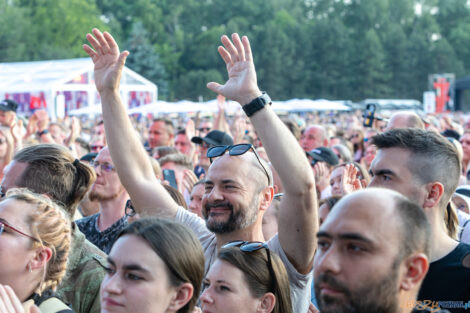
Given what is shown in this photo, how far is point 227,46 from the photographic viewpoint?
327cm

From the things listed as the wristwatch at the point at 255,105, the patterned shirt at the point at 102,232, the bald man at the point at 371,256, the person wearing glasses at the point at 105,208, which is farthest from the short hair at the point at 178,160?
the bald man at the point at 371,256

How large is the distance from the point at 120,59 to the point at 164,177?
1996 mm

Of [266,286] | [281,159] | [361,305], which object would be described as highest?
[281,159]

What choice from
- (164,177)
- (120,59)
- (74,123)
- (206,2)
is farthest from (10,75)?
(206,2)

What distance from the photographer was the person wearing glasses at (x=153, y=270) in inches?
94.3

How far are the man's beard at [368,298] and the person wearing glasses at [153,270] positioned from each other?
0.74 meters

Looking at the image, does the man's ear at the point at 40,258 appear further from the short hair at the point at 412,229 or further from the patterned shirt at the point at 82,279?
the short hair at the point at 412,229

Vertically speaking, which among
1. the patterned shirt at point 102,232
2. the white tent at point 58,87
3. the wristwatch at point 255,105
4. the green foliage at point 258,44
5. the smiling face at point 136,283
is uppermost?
the green foliage at point 258,44

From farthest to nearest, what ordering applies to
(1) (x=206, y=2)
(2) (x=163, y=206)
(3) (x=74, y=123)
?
(1) (x=206, y=2), (3) (x=74, y=123), (2) (x=163, y=206)

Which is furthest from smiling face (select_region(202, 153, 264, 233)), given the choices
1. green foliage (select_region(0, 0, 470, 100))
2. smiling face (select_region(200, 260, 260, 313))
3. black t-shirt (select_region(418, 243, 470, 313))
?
green foliage (select_region(0, 0, 470, 100))

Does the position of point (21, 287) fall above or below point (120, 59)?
below

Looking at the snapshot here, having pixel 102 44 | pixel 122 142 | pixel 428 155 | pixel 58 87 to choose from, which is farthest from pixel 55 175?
pixel 58 87

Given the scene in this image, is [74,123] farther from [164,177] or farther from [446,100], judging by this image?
[446,100]

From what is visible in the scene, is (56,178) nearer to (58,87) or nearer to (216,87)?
(216,87)
